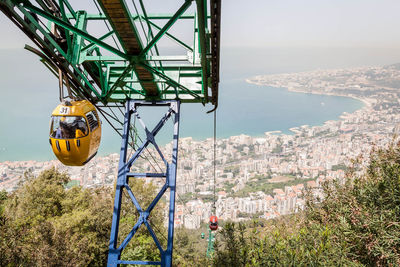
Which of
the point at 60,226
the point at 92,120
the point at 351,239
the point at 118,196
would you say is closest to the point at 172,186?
the point at 118,196

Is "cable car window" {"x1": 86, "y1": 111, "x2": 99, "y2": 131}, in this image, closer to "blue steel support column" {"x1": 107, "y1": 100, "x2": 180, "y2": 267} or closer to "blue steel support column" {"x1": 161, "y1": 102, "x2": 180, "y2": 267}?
"blue steel support column" {"x1": 107, "y1": 100, "x2": 180, "y2": 267}

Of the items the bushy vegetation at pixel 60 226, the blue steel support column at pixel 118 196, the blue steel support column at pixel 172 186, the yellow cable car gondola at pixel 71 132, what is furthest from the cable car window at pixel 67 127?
the bushy vegetation at pixel 60 226

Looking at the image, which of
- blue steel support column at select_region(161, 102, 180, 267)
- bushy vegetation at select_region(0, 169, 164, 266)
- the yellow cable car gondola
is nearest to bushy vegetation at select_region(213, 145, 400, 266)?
blue steel support column at select_region(161, 102, 180, 267)

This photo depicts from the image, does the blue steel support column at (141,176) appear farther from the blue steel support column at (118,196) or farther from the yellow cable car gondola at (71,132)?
the yellow cable car gondola at (71,132)

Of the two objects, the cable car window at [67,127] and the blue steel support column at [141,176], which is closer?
the cable car window at [67,127]

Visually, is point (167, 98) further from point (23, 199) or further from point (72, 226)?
point (23, 199)

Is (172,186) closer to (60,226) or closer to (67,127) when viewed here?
(67,127)
